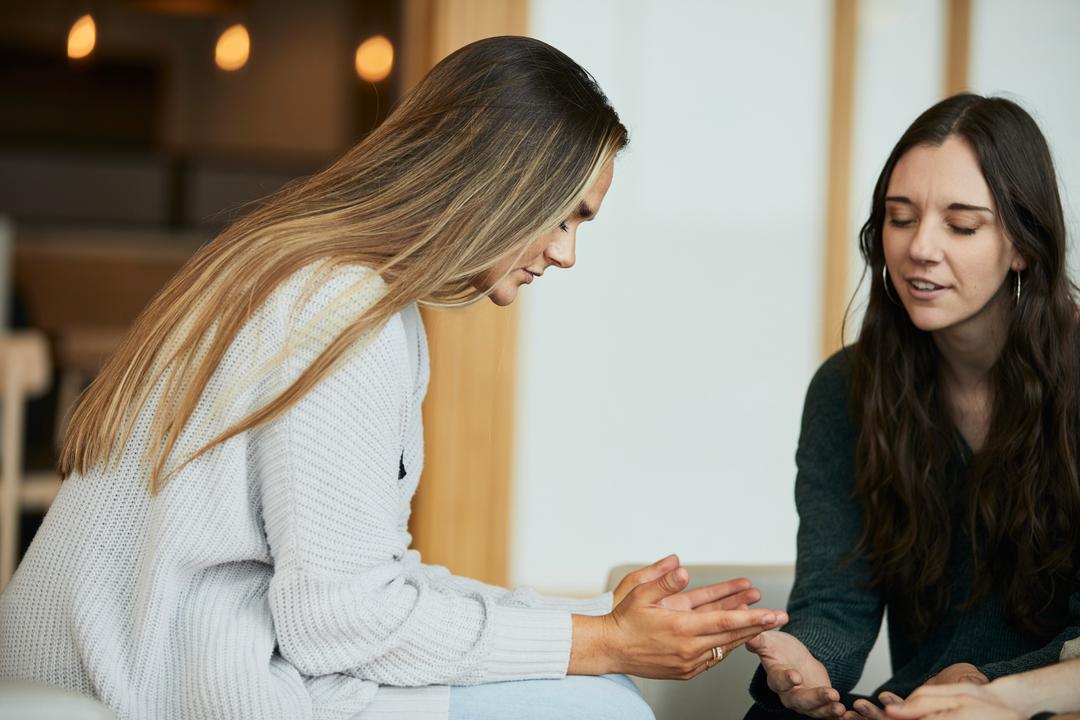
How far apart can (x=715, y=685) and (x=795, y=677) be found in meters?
0.35

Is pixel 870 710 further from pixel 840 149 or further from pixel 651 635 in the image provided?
pixel 840 149

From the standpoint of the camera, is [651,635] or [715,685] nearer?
[651,635]

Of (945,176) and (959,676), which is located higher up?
(945,176)

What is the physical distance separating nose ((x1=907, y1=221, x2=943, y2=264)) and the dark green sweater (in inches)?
12.7

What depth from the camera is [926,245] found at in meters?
1.63

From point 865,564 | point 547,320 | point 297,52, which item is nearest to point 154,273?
point 297,52

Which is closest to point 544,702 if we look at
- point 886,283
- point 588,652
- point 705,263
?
point 588,652

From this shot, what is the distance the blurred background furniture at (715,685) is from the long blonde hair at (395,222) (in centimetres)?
69

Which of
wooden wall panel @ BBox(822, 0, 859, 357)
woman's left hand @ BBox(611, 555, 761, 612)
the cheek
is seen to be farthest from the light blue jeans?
wooden wall panel @ BBox(822, 0, 859, 357)

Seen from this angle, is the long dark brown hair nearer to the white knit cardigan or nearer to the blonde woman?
the blonde woman

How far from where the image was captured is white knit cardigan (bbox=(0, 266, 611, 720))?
3.99ft

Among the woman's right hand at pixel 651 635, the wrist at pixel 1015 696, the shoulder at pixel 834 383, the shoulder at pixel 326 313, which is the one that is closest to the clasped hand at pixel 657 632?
the woman's right hand at pixel 651 635

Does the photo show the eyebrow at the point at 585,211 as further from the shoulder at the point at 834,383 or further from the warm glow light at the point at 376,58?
the warm glow light at the point at 376,58

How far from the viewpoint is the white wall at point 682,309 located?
357cm
